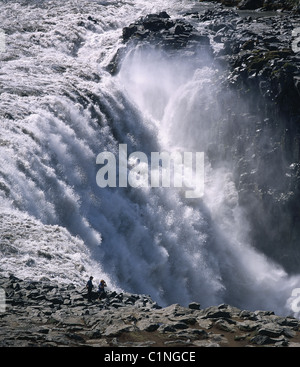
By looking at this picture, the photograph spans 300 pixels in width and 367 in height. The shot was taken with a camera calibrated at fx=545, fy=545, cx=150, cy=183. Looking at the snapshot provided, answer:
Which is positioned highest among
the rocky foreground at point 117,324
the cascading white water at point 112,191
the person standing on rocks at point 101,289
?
the cascading white water at point 112,191

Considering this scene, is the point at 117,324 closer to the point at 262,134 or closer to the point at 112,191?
the point at 112,191

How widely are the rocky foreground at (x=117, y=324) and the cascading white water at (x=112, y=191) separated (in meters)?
3.26

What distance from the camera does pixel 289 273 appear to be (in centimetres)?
4603

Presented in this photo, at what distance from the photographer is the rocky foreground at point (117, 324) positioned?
A: 2055cm

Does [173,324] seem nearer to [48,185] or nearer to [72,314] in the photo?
[72,314]

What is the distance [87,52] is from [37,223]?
35.3 meters

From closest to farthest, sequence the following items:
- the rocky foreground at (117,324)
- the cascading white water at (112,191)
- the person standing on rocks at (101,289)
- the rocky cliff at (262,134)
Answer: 1. the rocky foreground at (117,324)
2. the person standing on rocks at (101,289)
3. the cascading white water at (112,191)
4. the rocky cliff at (262,134)

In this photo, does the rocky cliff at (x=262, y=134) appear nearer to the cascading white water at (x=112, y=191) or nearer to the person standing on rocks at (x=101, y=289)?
the cascading white water at (x=112, y=191)

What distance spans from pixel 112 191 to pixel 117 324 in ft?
66.4

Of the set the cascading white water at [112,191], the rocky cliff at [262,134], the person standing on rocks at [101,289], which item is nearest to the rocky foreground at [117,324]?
the person standing on rocks at [101,289]

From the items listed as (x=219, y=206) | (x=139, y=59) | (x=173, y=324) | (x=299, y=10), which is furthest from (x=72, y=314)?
(x=299, y=10)

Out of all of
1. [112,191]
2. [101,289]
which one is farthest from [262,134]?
[101,289]

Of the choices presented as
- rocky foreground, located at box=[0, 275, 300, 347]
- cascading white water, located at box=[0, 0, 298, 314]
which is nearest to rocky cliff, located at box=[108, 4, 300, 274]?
cascading white water, located at box=[0, 0, 298, 314]

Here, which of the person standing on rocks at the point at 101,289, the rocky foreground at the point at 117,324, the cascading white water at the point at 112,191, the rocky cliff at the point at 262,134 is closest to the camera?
the rocky foreground at the point at 117,324
